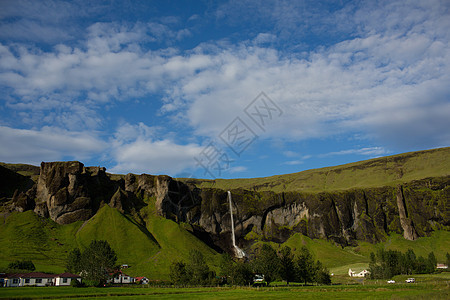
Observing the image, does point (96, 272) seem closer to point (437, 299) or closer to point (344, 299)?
point (344, 299)

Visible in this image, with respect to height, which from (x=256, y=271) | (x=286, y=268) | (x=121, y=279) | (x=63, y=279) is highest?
(x=63, y=279)

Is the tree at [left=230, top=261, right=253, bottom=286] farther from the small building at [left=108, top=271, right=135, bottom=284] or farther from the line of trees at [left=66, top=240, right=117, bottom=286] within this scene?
the small building at [left=108, top=271, right=135, bottom=284]

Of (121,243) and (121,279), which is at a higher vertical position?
(121,243)

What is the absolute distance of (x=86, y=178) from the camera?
192 metres

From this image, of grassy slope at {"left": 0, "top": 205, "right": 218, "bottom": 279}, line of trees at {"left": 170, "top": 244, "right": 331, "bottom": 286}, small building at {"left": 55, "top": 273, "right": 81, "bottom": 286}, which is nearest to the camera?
small building at {"left": 55, "top": 273, "right": 81, "bottom": 286}

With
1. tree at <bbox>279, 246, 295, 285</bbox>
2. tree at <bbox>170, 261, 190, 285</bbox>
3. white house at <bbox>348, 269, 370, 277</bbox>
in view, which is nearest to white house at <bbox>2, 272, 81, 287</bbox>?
tree at <bbox>170, 261, 190, 285</bbox>

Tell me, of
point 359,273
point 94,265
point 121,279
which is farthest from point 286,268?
point 94,265

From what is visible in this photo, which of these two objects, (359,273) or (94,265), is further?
(359,273)

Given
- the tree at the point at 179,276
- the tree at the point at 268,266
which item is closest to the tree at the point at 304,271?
the tree at the point at 268,266

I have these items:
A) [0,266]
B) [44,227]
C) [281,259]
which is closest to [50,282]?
[0,266]

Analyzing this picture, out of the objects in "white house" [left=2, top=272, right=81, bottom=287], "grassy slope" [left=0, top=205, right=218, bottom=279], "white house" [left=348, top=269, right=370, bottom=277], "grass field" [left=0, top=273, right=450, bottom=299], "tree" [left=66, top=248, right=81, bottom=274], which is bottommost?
"white house" [left=348, top=269, right=370, bottom=277]

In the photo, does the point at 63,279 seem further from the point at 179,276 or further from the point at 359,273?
the point at 359,273

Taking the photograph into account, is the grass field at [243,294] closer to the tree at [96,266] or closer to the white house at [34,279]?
the tree at [96,266]

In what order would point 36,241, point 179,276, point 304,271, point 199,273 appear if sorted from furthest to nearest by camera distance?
point 36,241 < point 304,271 < point 179,276 < point 199,273
